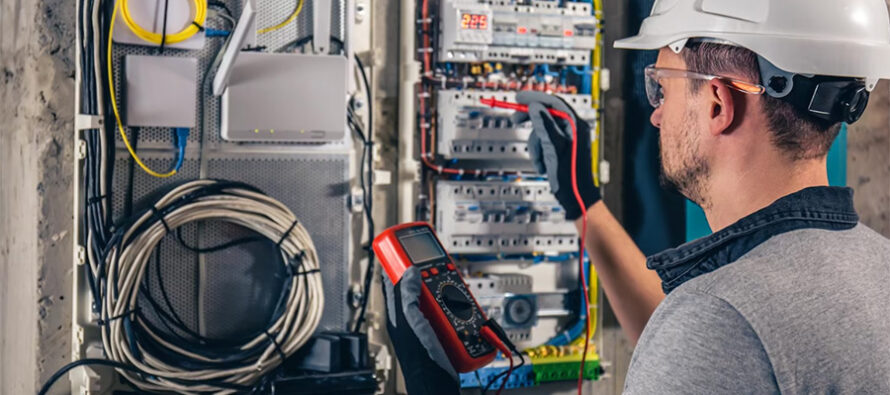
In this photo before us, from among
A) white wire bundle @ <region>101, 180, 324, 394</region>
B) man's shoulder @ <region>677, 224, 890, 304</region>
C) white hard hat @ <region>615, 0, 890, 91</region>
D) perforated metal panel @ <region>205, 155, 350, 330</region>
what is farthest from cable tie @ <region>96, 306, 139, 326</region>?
white hard hat @ <region>615, 0, 890, 91</region>

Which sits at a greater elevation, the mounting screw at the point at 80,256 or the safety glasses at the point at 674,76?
the safety glasses at the point at 674,76

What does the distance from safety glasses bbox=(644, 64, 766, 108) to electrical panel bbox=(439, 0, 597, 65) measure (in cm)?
71

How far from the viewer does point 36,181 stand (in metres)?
2.04

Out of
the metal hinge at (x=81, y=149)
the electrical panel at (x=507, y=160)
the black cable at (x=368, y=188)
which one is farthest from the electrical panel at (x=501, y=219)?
the metal hinge at (x=81, y=149)

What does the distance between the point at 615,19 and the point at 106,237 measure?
5.38 feet

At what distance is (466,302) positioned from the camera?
79.9 inches

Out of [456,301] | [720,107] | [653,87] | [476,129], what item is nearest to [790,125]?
[720,107]

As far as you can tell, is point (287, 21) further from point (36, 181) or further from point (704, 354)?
point (704, 354)

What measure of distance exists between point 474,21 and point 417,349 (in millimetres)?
933

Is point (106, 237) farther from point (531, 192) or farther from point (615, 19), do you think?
point (615, 19)

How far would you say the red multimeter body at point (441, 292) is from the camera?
196cm

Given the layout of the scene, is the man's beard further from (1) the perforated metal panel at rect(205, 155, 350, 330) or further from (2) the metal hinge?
(2) the metal hinge

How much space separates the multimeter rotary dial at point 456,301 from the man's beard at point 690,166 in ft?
2.15

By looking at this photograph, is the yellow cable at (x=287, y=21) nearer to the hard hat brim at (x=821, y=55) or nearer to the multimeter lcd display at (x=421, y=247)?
the multimeter lcd display at (x=421, y=247)
